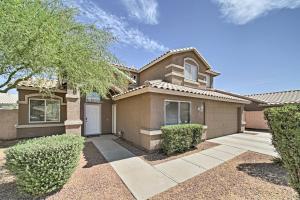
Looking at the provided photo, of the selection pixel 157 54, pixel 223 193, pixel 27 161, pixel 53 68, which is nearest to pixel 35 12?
pixel 53 68

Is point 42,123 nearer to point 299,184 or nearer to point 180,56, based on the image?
point 180,56

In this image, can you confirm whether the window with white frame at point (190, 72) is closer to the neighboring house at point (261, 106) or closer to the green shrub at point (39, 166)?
the green shrub at point (39, 166)

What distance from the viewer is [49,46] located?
4711mm

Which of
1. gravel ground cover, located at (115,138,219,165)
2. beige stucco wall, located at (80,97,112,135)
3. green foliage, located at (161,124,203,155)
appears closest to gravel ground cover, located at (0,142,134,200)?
gravel ground cover, located at (115,138,219,165)

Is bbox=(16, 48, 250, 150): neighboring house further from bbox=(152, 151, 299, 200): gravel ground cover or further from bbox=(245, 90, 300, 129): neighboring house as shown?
bbox=(245, 90, 300, 129): neighboring house

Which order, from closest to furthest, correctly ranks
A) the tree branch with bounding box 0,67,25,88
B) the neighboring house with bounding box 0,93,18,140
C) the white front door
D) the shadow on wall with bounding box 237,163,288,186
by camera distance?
the shadow on wall with bounding box 237,163,288,186 < the tree branch with bounding box 0,67,25,88 < the neighboring house with bounding box 0,93,18,140 < the white front door

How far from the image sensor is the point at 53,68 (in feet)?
18.8

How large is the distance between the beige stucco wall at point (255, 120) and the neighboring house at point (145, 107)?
14.8 ft

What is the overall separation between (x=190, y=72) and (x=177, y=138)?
7.19 meters

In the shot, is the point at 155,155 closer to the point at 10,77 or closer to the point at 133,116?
the point at 133,116

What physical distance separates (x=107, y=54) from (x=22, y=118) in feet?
29.8

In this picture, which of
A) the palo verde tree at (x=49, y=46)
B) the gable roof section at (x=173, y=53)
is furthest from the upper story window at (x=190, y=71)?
the palo verde tree at (x=49, y=46)

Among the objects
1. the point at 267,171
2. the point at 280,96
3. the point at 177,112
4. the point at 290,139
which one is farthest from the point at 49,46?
the point at 280,96

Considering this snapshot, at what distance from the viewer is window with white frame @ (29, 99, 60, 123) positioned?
11.7m
